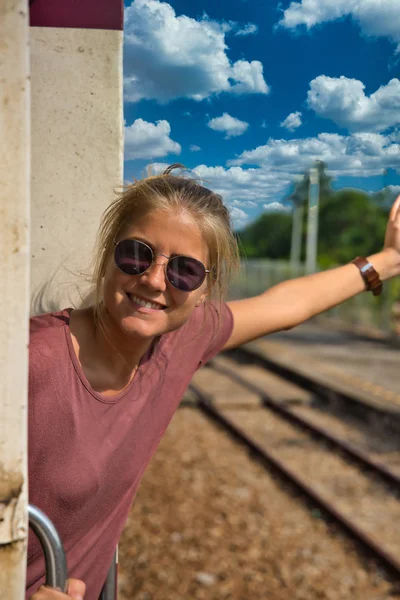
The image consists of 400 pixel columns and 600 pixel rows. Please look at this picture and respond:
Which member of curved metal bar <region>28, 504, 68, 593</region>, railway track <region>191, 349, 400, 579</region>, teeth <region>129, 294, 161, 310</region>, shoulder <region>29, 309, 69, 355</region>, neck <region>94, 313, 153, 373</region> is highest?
teeth <region>129, 294, 161, 310</region>

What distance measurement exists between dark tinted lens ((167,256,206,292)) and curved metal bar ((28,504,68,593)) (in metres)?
0.59

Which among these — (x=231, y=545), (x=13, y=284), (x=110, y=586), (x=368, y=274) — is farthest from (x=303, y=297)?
(x=231, y=545)

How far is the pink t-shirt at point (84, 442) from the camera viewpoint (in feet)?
4.60

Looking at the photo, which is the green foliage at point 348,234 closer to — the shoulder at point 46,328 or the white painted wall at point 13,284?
the shoulder at point 46,328

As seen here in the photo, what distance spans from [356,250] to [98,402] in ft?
138

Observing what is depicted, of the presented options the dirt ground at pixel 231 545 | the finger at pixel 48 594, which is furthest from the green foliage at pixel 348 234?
the finger at pixel 48 594

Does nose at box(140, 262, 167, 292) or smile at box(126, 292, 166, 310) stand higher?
nose at box(140, 262, 167, 292)

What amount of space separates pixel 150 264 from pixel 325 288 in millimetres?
799

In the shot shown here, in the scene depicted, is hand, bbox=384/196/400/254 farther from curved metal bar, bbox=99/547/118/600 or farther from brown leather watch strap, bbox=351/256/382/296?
curved metal bar, bbox=99/547/118/600

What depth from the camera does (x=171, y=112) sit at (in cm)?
155

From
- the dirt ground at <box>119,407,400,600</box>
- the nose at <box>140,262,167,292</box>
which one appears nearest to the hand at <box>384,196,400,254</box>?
the nose at <box>140,262,167,292</box>

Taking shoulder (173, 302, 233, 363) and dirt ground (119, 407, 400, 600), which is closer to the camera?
shoulder (173, 302, 233, 363)

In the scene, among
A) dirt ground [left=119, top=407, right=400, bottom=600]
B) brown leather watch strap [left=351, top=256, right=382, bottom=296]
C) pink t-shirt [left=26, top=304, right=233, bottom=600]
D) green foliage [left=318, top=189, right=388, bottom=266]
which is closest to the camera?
pink t-shirt [left=26, top=304, right=233, bottom=600]

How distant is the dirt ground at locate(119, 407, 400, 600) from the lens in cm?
583
